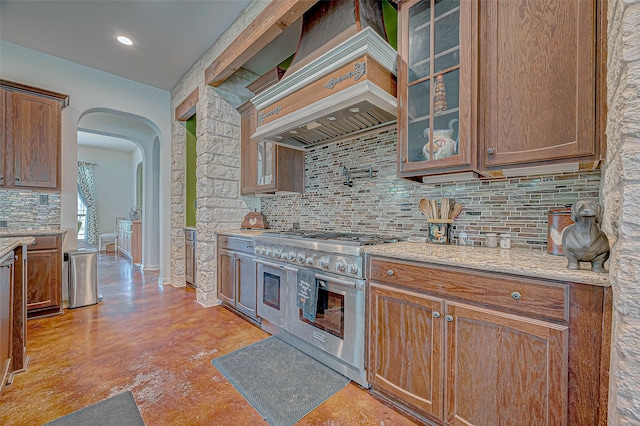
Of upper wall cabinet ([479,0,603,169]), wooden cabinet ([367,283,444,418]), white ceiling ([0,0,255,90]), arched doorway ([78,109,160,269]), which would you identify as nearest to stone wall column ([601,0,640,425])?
upper wall cabinet ([479,0,603,169])

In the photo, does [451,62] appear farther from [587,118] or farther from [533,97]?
[587,118]

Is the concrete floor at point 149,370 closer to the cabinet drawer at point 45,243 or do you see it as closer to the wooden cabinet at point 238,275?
the wooden cabinet at point 238,275

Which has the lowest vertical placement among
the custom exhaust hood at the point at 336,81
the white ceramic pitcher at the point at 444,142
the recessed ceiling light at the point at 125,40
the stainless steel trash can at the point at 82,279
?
the stainless steel trash can at the point at 82,279

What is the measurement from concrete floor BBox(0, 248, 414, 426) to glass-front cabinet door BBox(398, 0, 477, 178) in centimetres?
152

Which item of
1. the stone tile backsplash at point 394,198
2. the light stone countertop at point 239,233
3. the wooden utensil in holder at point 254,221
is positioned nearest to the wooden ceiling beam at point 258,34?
Result: the stone tile backsplash at point 394,198

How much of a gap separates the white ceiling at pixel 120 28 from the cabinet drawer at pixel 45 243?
225 centimetres

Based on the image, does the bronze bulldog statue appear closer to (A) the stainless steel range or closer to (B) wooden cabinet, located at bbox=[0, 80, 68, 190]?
(A) the stainless steel range

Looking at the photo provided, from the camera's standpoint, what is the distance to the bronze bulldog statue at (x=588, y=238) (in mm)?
991

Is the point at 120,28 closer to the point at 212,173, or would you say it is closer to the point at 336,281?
the point at 212,173

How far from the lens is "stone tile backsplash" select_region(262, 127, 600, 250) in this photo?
159cm

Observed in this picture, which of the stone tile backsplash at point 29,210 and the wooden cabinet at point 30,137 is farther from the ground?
the wooden cabinet at point 30,137

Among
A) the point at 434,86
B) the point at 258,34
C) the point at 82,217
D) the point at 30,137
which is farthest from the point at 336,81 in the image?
the point at 82,217

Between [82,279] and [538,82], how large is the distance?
4.59m

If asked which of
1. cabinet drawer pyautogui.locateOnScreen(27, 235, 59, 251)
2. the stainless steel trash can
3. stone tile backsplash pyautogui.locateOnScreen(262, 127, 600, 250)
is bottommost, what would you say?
the stainless steel trash can
